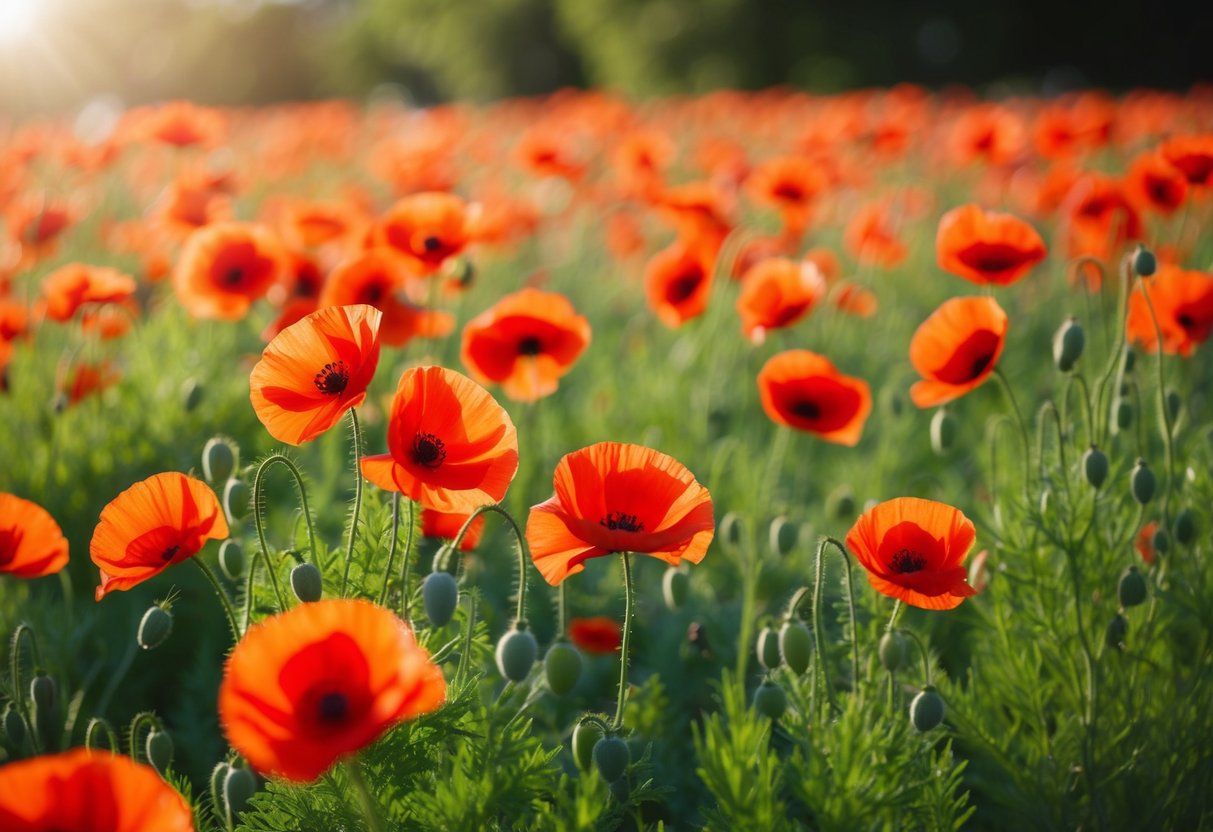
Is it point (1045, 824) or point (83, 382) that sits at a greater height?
point (83, 382)

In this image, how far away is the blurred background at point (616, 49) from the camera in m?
17.7

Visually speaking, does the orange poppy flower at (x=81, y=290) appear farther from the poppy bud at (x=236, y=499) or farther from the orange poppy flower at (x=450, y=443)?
the orange poppy flower at (x=450, y=443)

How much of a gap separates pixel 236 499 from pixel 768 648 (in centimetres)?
90

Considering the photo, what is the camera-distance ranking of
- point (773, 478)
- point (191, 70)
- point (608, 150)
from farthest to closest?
point (191, 70) < point (608, 150) < point (773, 478)

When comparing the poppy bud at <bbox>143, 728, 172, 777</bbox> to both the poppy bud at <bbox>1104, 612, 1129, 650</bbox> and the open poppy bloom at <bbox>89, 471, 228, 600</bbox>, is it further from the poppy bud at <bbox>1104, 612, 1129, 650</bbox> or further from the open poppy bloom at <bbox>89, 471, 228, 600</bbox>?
the poppy bud at <bbox>1104, 612, 1129, 650</bbox>

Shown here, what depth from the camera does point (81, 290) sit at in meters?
2.32

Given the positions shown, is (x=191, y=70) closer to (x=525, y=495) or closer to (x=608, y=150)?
(x=608, y=150)

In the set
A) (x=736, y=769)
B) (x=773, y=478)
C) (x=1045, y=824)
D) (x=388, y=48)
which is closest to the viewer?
(x=736, y=769)

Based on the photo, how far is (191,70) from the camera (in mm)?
29094

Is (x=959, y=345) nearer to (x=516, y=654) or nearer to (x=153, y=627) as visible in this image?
(x=516, y=654)

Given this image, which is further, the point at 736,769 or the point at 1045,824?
the point at 1045,824

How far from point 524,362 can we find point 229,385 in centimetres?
114

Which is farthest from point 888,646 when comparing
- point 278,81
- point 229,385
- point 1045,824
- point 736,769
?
point 278,81

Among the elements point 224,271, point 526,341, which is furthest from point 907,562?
point 224,271
